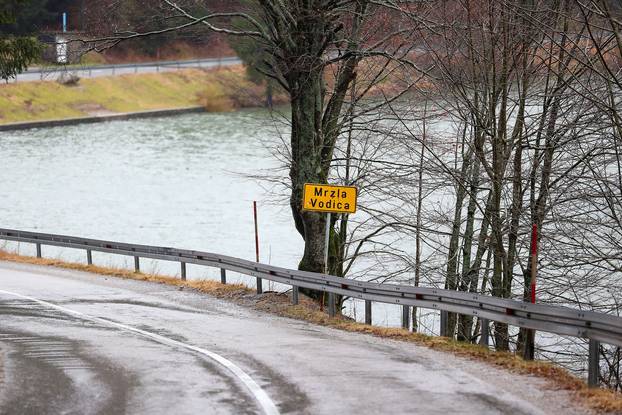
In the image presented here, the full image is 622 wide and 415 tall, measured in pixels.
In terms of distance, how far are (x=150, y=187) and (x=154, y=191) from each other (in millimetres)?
1141

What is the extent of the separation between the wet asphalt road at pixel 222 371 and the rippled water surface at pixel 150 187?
12760mm

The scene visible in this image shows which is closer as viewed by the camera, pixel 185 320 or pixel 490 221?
pixel 185 320

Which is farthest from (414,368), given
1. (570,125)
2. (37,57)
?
(37,57)

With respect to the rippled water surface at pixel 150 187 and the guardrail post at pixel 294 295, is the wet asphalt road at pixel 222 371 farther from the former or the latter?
the rippled water surface at pixel 150 187

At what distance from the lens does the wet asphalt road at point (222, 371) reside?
10852mm

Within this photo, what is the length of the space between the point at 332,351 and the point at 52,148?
54.4m

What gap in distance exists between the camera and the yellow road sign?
18750mm

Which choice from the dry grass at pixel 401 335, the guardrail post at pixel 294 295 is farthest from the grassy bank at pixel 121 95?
the guardrail post at pixel 294 295

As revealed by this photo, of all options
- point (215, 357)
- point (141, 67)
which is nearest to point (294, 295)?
point (215, 357)

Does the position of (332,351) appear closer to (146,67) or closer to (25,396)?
(25,396)

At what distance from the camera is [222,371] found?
41.9ft

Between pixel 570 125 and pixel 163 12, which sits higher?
pixel 163 12

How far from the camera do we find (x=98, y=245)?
2773cm

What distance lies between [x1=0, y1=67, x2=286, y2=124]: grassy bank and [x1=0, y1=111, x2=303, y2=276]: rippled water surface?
399 cm
